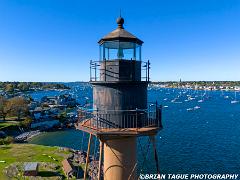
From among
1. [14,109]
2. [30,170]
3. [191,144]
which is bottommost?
[191,144]

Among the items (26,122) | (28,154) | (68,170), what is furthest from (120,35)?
(26,122)

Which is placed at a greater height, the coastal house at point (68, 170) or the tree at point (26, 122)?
the tree at point (26, 122)

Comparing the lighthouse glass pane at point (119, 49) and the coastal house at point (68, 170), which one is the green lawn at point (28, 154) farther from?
the lighthouse glass pane at point (119, 49)

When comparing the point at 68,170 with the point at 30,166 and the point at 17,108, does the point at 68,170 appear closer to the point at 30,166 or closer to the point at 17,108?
the point at 30,166

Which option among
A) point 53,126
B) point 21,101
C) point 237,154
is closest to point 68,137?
point 53,126

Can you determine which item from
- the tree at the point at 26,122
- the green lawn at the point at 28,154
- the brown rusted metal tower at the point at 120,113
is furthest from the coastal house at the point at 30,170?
the tree at the point at 26,122

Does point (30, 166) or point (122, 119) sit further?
point (30, 166)
